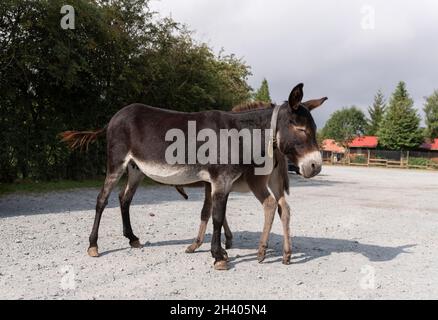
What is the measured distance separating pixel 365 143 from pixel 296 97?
202ft

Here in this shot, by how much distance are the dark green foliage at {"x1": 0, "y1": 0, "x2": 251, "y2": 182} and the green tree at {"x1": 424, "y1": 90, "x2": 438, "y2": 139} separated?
58.7 meters

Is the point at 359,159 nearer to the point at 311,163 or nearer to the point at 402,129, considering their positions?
the point at 402,129

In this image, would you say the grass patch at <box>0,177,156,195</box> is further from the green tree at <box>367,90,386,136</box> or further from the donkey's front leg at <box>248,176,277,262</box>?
the green tree at <box>367,90,386,136</box>

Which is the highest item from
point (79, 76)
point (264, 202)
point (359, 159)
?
point (79, 76)

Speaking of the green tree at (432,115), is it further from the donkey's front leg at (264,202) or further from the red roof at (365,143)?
the donkey's front leg at (264,202)

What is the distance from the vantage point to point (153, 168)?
504 centimetres

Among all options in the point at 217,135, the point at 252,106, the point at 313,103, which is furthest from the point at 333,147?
the point at 217,135

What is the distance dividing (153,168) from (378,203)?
362 inches

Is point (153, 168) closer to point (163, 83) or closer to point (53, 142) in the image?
point (53, 142)

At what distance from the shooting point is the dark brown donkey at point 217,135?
4559 millimetres

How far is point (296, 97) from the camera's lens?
4469mm

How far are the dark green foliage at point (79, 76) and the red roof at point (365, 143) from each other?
4669 cm

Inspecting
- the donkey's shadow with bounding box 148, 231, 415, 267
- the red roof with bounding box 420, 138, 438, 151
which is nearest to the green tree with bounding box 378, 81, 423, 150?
the red roof with bounding box 420, 138, 438, 151
